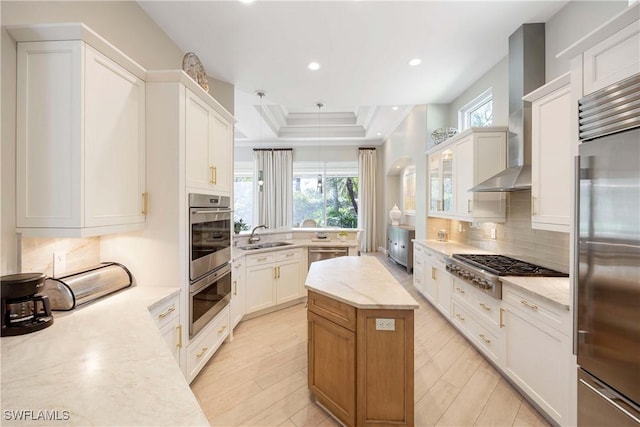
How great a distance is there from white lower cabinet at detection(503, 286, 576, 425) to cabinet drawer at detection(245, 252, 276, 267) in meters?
2.58

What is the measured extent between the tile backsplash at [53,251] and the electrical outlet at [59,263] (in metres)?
0.01

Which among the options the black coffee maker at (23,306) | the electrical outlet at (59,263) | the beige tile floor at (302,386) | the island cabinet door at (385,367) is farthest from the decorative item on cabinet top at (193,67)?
the beige tile floor at (302,386)

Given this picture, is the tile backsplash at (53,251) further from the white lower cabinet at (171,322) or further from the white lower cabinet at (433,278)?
the white lower cabinet at (433,278)

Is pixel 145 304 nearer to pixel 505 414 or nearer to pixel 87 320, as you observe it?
pixel 87 320

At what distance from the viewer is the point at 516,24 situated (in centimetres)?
247

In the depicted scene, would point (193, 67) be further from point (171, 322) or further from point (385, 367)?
point (385, 367)

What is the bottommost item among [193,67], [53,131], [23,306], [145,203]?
[23,306]

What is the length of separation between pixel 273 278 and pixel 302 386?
164cm

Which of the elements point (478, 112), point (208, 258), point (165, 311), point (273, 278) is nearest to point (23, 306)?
point (165, 311)

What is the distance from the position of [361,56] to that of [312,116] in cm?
423

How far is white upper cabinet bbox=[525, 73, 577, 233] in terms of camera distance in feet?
6.20

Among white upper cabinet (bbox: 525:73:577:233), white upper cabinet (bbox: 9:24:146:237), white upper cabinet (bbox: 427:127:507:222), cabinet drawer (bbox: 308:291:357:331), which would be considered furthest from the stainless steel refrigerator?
white upper cabinet (bbox: 9:24:146:237)

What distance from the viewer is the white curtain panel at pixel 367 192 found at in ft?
25.7

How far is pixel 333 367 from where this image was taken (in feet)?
5.81
